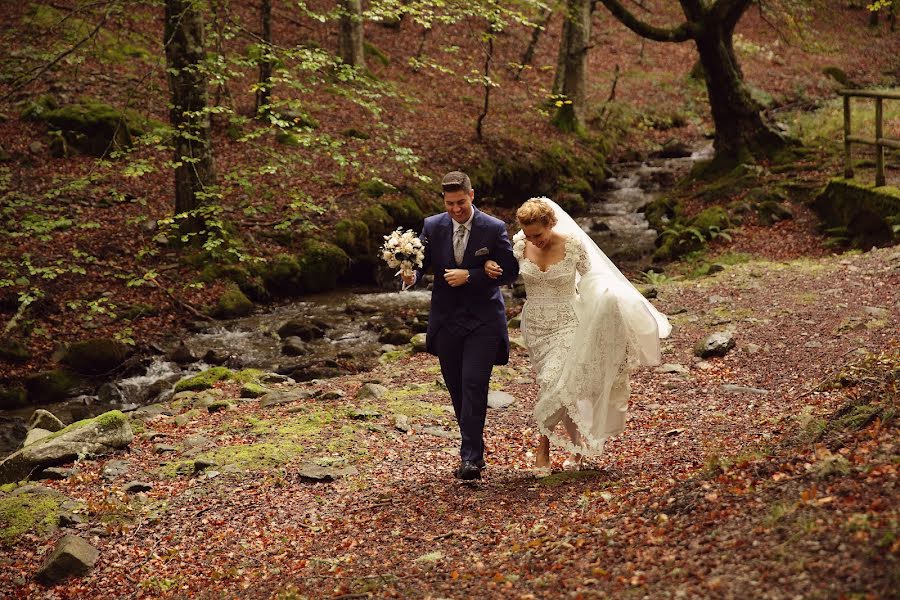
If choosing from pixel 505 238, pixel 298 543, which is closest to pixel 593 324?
pixel 505 238

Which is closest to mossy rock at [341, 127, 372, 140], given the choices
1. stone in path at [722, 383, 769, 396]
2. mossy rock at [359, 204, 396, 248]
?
mossy rock at [359, 204, 396, 248]

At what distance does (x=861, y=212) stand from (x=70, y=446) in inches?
536

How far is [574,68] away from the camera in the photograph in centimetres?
2486

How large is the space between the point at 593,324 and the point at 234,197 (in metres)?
12.4

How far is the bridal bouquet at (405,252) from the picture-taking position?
21.7 ft

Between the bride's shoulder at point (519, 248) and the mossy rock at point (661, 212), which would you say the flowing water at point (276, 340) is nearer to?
the mossy rock at point (661, 212)

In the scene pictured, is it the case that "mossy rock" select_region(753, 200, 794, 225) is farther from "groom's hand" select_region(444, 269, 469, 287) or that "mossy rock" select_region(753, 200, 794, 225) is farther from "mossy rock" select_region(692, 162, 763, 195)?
"groom's hand" select_region(444, 269, 469, 287)

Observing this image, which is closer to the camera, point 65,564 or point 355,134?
point 65,564

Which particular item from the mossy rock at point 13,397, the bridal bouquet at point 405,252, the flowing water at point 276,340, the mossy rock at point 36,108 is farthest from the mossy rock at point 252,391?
the mossy rock at point 36,108

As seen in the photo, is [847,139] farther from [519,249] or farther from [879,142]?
[519,249]

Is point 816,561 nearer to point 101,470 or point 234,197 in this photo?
point 101,470

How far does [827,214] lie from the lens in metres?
16.3

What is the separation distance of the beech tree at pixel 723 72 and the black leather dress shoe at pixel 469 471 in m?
15.4

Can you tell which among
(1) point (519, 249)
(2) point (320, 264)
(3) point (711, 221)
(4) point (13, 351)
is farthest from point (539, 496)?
(3) point (711, 221)
